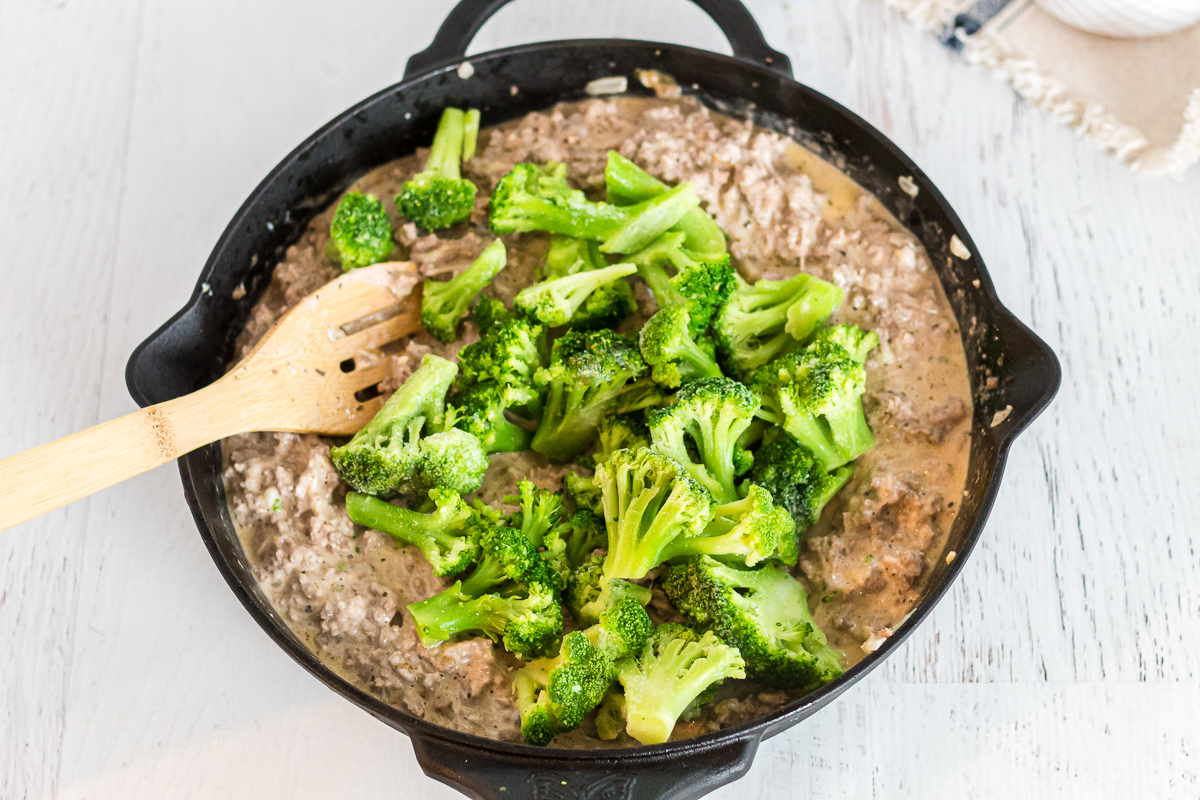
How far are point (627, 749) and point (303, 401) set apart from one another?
1.05 meters

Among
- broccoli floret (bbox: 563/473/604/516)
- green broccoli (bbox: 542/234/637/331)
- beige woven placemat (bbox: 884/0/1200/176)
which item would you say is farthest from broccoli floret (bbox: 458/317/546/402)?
beige woven placemat (bbox: 884/0/1200/176)

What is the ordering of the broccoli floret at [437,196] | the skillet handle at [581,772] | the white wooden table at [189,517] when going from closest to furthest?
the skillet handle at [581,772] → the white wooden table at [189,517] → the broccoli floret at [437,196]

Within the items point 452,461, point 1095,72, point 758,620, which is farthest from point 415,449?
point 1095,72

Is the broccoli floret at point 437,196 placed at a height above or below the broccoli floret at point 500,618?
above

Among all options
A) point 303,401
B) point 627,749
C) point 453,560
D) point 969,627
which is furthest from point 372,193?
point 969,627

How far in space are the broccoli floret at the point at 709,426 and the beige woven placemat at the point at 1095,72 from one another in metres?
1.57

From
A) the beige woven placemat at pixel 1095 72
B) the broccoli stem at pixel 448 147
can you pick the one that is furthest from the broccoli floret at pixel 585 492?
the beige woven placemat at pixel 1095 72

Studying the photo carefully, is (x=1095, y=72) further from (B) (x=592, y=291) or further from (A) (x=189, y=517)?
(A) (x=189, y=517)

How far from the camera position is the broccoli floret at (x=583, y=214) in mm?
2340

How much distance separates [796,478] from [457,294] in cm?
90

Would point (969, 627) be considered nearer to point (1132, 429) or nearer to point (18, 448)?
point (1132, 429)

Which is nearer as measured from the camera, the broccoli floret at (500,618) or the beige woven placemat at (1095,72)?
the broccoli floret at (500,618)

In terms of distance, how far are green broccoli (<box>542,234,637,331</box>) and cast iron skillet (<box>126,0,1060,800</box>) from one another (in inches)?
20.4

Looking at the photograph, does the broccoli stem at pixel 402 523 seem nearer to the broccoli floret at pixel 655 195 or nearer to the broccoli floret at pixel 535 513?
the broccoli floret at pixel 535 513
